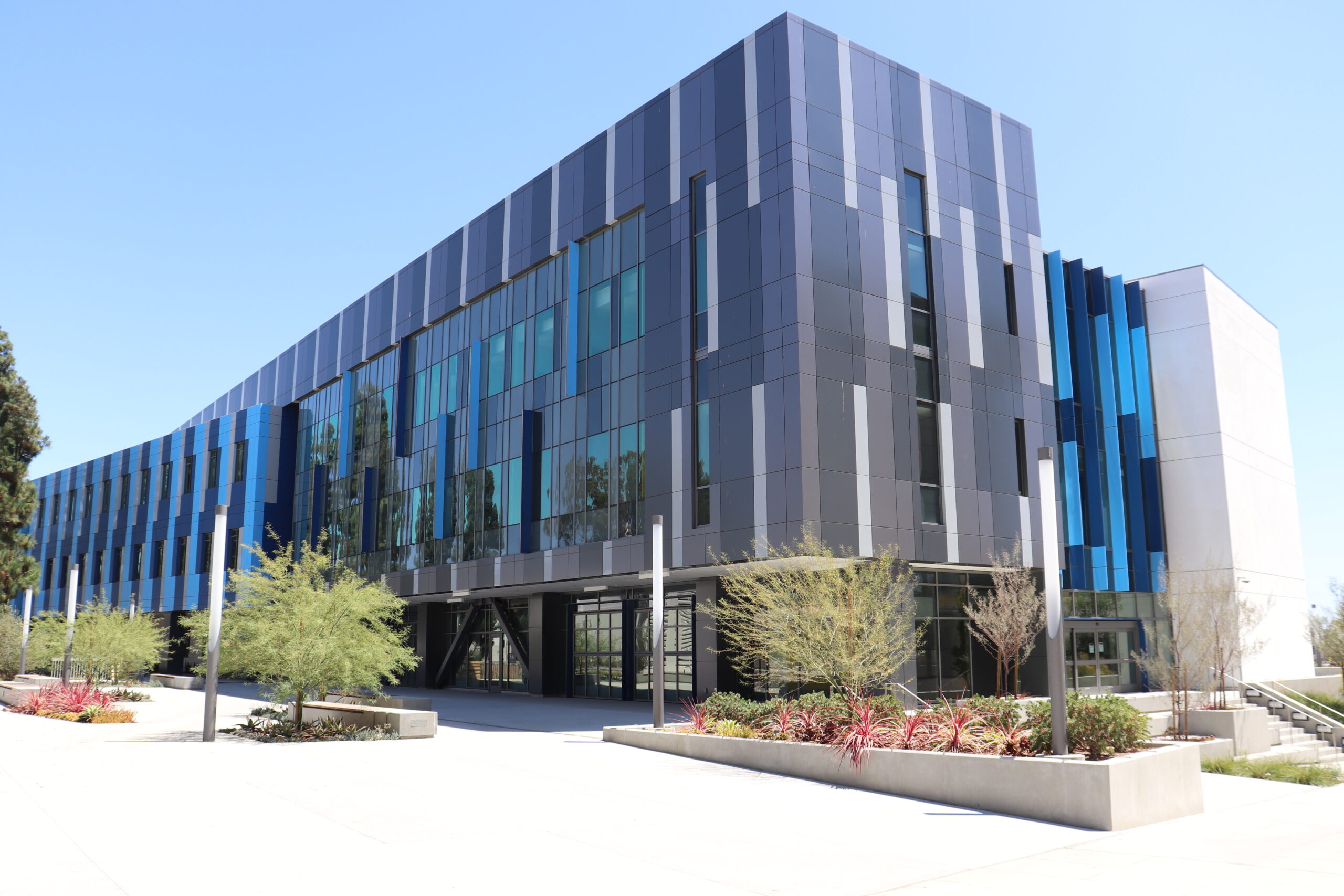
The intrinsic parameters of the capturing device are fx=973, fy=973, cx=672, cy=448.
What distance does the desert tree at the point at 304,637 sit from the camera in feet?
63.7

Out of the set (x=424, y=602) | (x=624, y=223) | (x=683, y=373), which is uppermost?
(x=624, y=223)

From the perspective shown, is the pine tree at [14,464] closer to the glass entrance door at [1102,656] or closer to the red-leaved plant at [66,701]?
the red-leaved plant at [66,701]

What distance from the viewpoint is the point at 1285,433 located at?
138 ft

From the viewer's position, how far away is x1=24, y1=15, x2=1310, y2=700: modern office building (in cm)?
2592

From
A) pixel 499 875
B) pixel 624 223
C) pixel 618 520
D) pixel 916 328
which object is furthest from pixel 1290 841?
pixel 624 223

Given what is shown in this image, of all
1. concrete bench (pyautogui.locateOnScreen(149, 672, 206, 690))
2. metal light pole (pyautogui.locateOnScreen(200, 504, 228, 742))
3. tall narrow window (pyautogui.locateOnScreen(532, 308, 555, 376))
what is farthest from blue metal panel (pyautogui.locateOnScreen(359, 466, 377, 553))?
metal light pole (pyautogui.locateOnScreen(200, 504, 228, 742))

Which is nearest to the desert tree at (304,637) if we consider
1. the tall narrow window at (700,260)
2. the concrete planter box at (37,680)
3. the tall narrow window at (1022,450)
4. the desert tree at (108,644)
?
the tall narrow window at (700,260)

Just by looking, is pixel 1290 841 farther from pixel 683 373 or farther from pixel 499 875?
pixel 683 373

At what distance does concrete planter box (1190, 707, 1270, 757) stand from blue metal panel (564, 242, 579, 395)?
20.6m

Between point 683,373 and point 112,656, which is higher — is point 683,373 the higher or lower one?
the higher one

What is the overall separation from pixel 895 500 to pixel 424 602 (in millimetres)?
24764

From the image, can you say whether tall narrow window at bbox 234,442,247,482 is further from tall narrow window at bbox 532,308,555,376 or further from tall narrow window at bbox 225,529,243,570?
tall narrow window at bbox 532,308,555,376

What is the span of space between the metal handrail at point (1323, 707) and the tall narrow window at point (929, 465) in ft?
51.8

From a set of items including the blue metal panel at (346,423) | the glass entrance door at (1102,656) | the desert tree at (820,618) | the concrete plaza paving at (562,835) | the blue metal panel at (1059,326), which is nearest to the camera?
the concrete plaza paving at (562,835)
